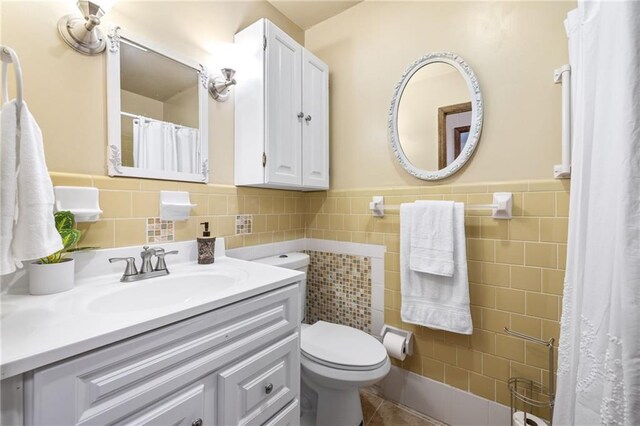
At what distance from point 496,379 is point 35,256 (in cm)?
177

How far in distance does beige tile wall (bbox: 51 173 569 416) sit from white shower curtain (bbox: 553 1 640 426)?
41 centimetres

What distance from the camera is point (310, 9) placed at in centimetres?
172

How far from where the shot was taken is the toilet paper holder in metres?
1.43

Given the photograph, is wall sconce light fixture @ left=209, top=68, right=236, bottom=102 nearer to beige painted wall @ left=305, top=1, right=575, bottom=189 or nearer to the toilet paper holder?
beige painted wall @ left=305, top=1, right=575, bottom=189

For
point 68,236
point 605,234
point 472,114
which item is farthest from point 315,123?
point 605,234

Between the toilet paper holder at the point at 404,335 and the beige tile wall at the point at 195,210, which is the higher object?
the beige tile wall at the point at 195,210

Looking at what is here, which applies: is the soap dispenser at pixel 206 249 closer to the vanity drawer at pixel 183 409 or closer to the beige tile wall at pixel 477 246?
the beige tile wall at pixel 477 246

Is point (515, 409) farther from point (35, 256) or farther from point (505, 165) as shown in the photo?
point (35, 256)

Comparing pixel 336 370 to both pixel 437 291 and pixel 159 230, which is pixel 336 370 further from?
pixel 159 230

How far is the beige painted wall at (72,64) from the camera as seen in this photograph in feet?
2.77

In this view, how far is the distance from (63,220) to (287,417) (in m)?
0.99

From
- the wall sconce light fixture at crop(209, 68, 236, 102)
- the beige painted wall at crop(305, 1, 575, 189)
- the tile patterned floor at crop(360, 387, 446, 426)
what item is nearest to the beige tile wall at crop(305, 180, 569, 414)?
the beige painted wall at crop(305, 1, 575, 189)

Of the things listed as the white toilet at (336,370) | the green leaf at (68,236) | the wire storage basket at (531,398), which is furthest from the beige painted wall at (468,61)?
the green leaf at (68,236)

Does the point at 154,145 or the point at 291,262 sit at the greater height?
the point at 154,145
